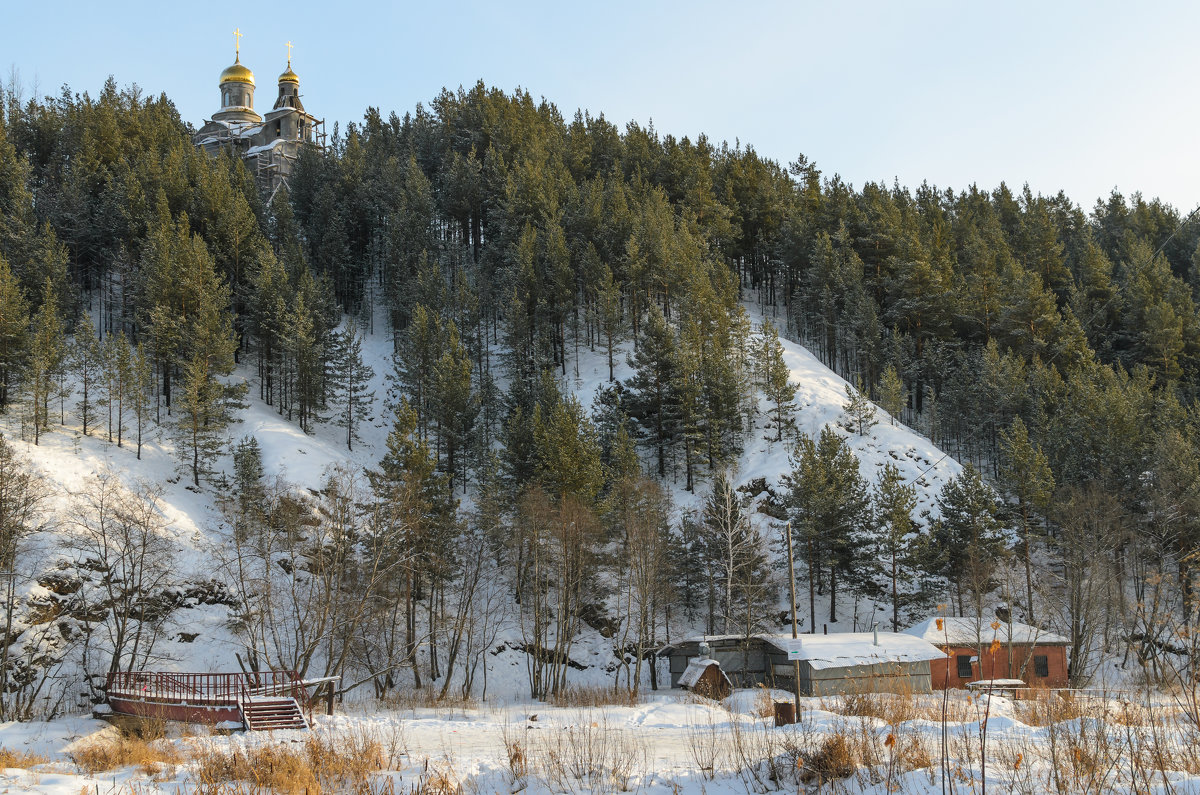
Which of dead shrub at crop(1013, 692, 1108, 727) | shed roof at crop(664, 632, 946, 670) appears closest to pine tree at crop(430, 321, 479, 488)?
shed roof at crop(664, 632, 946, 670)

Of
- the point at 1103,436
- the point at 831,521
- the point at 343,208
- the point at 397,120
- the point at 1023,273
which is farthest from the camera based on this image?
the point at 397,120

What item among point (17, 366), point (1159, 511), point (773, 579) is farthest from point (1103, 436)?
point (17, 366)

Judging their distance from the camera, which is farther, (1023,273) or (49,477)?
(1023,273)

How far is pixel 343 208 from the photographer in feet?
245

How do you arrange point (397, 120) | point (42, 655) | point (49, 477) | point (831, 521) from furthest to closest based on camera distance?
1. point (397, 120)
2. point (831, 521)
3. point (49, 477)
4. point (42, 655)

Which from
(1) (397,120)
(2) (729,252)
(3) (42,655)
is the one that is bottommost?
(3) (42,655)

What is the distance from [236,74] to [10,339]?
6490 cm

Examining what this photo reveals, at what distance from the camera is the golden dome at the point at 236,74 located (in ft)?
306

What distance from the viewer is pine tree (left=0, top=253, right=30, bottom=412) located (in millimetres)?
41094

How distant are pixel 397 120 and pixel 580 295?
53442 mm

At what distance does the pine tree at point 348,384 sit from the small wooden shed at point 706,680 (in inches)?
1249

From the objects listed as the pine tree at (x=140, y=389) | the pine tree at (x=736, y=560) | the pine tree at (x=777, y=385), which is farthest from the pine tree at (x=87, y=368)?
the pine tree at (x=777, y=385)

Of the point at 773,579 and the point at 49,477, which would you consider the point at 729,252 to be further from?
the point at 49,477

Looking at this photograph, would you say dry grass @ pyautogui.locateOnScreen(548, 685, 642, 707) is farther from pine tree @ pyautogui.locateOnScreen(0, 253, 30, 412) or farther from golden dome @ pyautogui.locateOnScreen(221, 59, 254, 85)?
golden dome @ pyautogui.locateOnScreen(221, 59, 254, 85)
